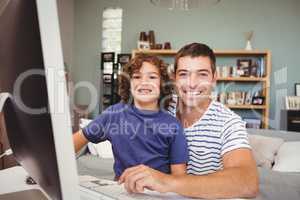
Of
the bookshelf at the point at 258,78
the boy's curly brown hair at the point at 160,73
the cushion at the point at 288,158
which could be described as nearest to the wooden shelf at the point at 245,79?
the bookshelf at the point at 258,78

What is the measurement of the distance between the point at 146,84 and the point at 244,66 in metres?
3.24

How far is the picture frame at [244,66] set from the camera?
13.5 ft

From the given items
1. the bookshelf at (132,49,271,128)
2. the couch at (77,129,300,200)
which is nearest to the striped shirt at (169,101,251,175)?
the couch at (77,129,300,200)

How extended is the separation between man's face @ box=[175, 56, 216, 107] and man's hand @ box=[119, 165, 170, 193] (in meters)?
0.54

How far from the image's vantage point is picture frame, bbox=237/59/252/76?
4.12 metres

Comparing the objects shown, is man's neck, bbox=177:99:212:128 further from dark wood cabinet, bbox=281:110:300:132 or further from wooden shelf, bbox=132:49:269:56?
dark wood cabinet, bbox=281:110:300:132

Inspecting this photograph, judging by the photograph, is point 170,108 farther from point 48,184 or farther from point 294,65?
point 294,65

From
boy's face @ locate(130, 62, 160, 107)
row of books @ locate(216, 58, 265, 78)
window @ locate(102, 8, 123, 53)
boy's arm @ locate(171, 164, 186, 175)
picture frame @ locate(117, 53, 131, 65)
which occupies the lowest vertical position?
boy's arm @ locate(171, 164, 186, 175)

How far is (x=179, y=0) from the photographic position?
6.43ft

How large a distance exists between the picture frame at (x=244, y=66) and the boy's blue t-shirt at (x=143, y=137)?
3.21 m

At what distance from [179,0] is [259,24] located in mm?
2751

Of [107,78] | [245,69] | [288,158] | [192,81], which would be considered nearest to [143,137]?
[192,81]

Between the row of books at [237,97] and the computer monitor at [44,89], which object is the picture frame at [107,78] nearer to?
the row of books at [237,97]

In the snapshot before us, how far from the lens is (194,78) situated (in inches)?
46.3
